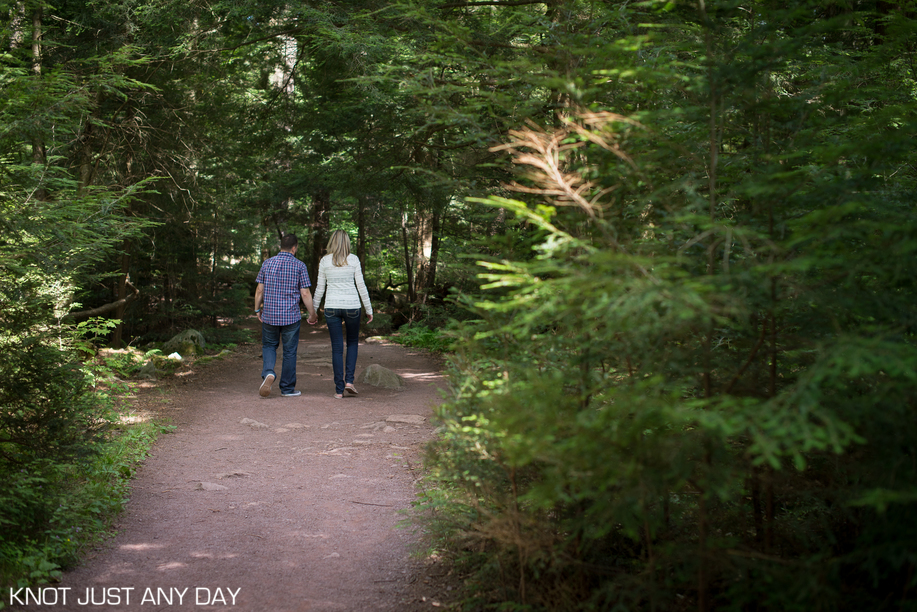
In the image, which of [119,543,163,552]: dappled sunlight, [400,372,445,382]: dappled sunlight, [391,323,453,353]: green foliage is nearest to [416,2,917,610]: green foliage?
[119,543,163,552]: dappled sunlight

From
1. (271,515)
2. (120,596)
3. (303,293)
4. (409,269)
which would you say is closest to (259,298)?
(303,293)

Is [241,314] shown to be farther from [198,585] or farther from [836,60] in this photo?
[836,60]

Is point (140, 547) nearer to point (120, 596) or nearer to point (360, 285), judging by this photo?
point (120, 596)

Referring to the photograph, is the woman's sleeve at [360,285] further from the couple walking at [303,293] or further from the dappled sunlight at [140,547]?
the dappled sunlight at [140,547]

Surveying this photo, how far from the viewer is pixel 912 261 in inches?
95.0

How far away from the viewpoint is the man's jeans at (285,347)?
29.7 ft

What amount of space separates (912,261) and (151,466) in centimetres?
656

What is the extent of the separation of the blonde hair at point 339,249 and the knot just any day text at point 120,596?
5464mm

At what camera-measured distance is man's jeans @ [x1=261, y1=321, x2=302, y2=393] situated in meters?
9.05

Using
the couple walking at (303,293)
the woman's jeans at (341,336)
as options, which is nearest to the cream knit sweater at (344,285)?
the couple walking at (303,293)

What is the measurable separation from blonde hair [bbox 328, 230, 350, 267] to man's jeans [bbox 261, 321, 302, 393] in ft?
3.49

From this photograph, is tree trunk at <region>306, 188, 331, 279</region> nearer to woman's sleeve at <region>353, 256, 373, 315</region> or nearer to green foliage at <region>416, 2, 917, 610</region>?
woman's sleeve at <region>353, 256, 373, 315</region>

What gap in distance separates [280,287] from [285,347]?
0.91 m

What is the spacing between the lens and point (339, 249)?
8961 mm
